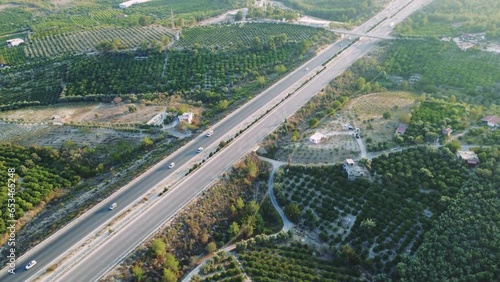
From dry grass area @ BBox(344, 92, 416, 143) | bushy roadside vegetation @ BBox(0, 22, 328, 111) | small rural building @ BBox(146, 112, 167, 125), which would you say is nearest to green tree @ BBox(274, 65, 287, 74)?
bushy roadside vegetation @ BBox(0, 22, 328, 111)

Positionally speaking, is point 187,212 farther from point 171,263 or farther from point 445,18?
point 445,18

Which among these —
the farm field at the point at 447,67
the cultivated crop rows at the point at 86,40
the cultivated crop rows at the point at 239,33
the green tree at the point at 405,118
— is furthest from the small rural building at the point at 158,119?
the farm field at the point at 447,67

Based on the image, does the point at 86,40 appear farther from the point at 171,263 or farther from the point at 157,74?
A: the point at 171,263

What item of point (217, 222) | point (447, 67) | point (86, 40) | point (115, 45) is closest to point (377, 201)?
point (217, 222)

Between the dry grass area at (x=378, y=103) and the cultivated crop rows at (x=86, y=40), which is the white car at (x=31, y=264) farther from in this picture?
the cultivated crop rows at (x=86, y=40)

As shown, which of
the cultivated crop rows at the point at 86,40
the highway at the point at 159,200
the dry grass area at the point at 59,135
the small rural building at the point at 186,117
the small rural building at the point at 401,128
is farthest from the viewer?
the cultivated crop rows at the point at 86,40

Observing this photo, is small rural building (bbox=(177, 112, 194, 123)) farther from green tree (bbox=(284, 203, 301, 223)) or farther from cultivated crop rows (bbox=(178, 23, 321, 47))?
cultivated crop rows (bbox=(178, 23, 321, 47))

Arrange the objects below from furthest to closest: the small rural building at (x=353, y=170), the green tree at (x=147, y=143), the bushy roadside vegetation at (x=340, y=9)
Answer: the bushy roadside vegetation at (x=340, y=9) → the green tree at (x=147, y=143) → the small rural building at (x=353, y=170)
